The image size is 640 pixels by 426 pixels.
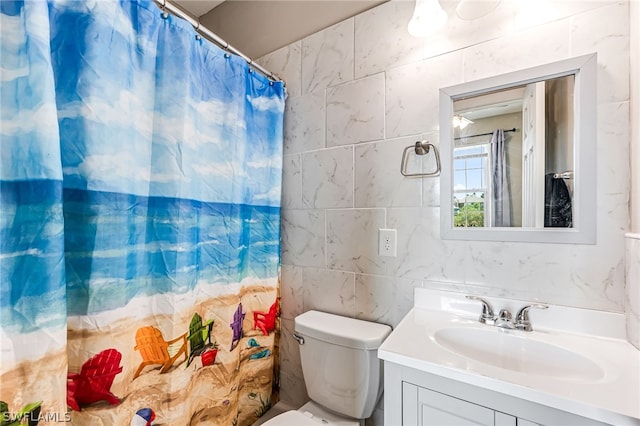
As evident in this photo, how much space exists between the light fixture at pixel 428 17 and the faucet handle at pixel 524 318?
1.07 metres

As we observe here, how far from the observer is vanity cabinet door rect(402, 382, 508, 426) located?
715 millimetres

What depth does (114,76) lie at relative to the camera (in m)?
0.87

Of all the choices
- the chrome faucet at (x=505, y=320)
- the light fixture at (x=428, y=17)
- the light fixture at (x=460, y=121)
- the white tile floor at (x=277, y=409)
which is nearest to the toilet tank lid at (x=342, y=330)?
the chrome faucet at (x=505, y=320)

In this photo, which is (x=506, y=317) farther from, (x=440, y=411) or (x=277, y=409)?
(x=277, y=409)

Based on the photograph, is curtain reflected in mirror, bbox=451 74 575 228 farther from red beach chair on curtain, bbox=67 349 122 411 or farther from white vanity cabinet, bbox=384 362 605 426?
red beach chair on curtain, bbox=67 349 122 411

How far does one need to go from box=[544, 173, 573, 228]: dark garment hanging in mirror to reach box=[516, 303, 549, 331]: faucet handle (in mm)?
278

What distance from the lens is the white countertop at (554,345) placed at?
0.62 metres

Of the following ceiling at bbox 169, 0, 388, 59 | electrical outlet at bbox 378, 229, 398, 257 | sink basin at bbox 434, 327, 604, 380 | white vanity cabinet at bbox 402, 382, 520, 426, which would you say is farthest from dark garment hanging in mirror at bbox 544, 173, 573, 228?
ceiling at bbox 169, 0, 388, 59

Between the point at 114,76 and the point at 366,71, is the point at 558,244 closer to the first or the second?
the point at 366,71

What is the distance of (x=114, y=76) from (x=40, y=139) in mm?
287

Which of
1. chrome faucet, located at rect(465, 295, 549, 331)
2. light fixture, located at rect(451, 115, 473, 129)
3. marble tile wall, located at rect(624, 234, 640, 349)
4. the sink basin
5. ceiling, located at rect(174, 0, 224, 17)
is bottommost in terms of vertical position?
the sink basin

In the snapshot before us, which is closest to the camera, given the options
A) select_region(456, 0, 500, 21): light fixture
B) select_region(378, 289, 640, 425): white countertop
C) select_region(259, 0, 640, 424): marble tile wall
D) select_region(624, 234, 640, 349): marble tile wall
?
select_region(378, 289, 640, 425): white countertop

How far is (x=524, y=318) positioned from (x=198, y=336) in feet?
3.95

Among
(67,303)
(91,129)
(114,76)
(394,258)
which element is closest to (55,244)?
(67,303)
